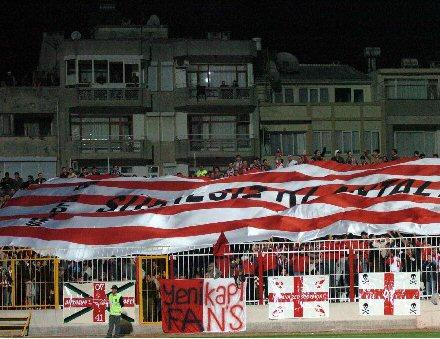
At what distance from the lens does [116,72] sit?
6291 cm

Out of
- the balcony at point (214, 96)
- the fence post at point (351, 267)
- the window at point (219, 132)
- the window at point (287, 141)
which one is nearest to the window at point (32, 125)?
the balcony at point (214, 96)

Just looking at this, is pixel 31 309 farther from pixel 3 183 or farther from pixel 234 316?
pixel 3 183

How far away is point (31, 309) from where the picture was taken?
1310 inches

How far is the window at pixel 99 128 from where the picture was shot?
203 ft

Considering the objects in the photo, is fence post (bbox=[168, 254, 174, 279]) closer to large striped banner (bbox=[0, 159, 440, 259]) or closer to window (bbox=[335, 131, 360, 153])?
large striped banner (bbox=[0, 159, 440, 259])

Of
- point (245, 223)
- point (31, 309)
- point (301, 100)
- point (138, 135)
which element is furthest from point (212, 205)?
point (301, 100)

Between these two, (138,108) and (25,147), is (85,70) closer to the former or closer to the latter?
(138,108)

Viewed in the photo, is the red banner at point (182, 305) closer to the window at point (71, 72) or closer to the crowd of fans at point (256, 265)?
the crowd of fans at point (256, 265)

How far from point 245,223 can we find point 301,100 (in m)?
37.0

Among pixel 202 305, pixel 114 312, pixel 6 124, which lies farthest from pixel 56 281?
pixel 6 124

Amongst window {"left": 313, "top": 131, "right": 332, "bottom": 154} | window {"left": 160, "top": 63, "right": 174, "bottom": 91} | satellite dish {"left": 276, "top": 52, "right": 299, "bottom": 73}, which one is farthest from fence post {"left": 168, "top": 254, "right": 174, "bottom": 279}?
satellite dish {"left": 276, "top": 52, "right": 299, "bottom": 73}

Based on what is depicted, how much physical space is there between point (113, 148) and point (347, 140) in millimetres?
13118

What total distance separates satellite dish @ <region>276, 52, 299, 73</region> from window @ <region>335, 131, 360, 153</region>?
5.74 m

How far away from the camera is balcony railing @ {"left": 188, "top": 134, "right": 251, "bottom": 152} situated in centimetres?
6181
